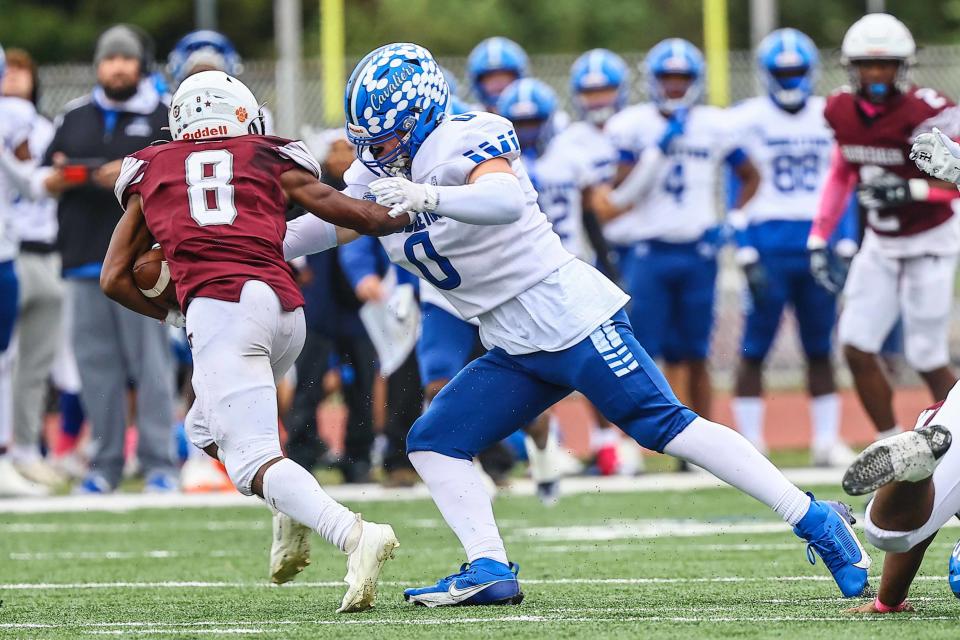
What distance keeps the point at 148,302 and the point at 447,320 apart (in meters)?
2.74

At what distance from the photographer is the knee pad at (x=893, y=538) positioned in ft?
14.1

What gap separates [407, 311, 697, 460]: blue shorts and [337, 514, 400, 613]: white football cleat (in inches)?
16.7

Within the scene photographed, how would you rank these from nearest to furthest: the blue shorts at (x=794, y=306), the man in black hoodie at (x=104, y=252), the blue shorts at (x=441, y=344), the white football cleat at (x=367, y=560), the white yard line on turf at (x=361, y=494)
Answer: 1. the white football cleat at (x=367, y=560)
2. the blue shorts at (x=441, y=344)
3. the white yard line on turf at (x=361, y=494)
4. the man in black hoodie at (x=104, y=252)
5. the blue shorts at (x=794, y=306)

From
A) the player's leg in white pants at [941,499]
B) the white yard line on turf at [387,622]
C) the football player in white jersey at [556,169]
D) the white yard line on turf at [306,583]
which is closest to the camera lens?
the player's leg in white pants at [941,499]

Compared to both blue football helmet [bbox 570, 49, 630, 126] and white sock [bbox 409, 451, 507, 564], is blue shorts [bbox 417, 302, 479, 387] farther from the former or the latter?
blue football helmet [bbox 570, 49, 630, 126]

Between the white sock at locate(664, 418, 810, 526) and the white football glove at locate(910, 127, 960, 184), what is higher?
the white football glove at locate(910, 127, 960, 184)

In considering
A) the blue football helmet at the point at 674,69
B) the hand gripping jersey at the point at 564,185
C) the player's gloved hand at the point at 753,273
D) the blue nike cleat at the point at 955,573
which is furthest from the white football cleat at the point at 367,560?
the blue football helmet at the point at 674,69

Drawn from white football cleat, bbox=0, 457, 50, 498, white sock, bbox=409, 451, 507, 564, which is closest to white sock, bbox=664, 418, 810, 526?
white sock, bbox=409, 451, 507, 564

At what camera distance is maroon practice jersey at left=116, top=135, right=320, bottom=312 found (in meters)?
4.91

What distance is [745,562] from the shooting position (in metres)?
5.97

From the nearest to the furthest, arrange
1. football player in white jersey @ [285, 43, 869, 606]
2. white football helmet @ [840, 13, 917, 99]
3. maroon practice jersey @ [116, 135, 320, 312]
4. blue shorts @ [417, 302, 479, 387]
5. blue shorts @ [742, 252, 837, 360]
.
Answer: football player in white jersey @ [285, 43, 869, 606], maroon practice jersey @ [116, 135, 320, 312], white football helmet @ [840, 13, 917, 99], blue shorts @ [417, 302, 479, 387], blue shorts @ [742, 252, 837, 360]

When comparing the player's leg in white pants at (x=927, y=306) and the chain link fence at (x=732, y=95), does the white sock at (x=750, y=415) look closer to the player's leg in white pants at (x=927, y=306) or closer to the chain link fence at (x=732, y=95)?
the player's leg in white pants at (x=927, y=306)

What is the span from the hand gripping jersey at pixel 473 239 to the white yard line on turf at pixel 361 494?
144 inches

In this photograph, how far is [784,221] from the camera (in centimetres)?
998
